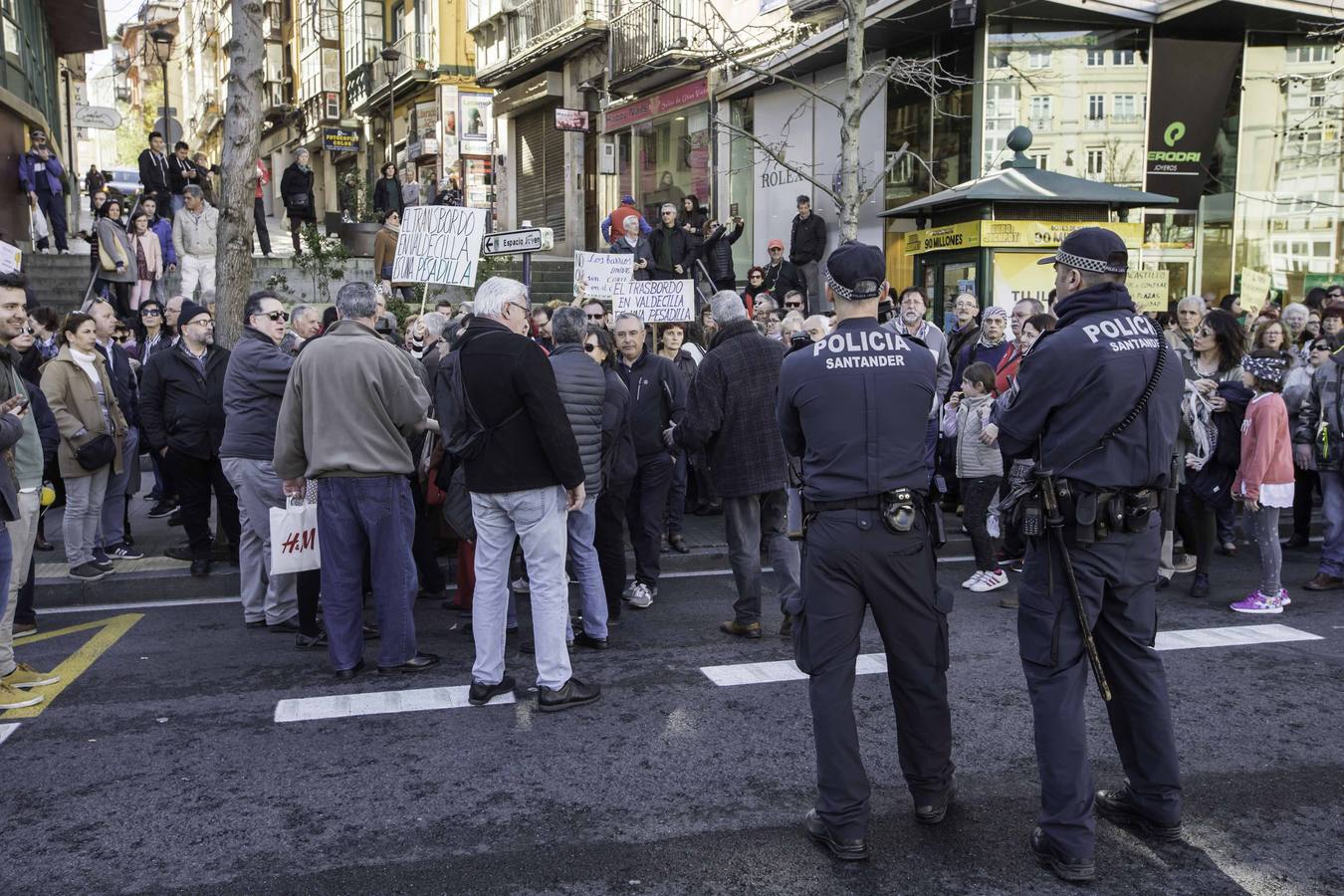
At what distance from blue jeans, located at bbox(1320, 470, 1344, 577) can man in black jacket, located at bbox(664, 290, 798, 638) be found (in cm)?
404

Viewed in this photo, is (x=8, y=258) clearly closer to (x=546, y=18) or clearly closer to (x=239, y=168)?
(x=239, y=168)

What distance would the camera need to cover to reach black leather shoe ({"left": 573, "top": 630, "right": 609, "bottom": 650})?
6555mm

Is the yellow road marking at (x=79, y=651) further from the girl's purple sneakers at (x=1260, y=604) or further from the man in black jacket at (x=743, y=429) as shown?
the girl's purple sneakers at (x=1260, y=604)

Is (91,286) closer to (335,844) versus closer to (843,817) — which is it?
(335,844)

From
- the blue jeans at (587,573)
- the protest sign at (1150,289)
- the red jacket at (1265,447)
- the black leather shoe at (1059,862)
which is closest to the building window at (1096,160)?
the protest sign at (1150,289)

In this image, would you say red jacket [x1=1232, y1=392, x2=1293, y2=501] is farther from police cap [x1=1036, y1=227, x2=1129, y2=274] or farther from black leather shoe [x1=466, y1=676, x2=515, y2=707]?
black leather shoe [x1=466, y1=676, x2=515, y2=707]

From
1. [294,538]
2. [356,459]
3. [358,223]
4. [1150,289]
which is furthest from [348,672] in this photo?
[358,223]

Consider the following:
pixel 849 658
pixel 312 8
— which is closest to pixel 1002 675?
pixel 849 658

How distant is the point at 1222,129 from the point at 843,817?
57.7 feet

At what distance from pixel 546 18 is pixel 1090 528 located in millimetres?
27315

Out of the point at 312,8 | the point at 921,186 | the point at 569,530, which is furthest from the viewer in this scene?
the point at 312,8

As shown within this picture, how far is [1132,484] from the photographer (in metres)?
3.80

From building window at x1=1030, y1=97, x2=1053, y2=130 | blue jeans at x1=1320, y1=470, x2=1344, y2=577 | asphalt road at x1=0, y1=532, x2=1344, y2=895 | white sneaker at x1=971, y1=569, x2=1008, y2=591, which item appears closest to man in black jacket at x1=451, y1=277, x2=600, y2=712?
asphalt road at x1=0, y1=532, x2=1344, y2=895

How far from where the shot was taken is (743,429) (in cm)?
652
